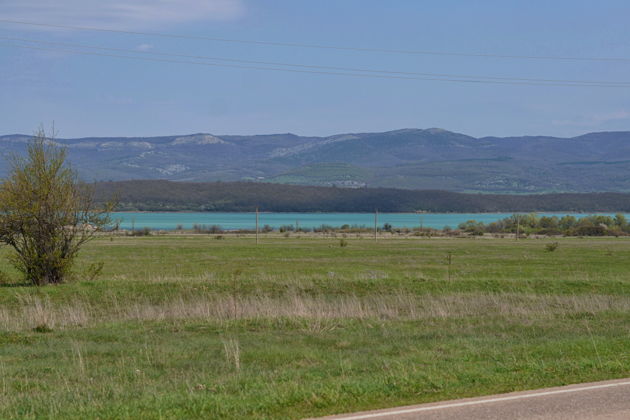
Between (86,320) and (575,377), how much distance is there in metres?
13.3

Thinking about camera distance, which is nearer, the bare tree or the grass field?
the grass field

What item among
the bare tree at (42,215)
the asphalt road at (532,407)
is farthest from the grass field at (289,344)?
the bare tree at (42,215)

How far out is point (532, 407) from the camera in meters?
9.71

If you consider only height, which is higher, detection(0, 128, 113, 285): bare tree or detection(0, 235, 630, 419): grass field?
detection(0, 128, 113, 285): bare tree

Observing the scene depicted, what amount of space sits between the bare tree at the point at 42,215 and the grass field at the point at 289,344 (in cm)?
120

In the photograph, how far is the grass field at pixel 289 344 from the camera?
10.5 metres

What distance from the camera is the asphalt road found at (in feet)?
30.5

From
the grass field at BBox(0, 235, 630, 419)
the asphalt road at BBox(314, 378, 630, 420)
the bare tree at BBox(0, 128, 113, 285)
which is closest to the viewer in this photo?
the asphalt road at BBox(314, 378, 630, 420)

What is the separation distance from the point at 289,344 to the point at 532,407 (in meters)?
6.80

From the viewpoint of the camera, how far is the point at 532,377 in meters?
11.7

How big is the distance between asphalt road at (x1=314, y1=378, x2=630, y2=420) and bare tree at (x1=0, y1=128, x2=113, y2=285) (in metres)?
20.8

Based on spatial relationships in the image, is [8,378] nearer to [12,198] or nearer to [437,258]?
[12,198]

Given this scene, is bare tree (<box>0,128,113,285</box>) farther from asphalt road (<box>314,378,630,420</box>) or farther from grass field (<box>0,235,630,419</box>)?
asphalt road (<box>314,378,630,420</box>)

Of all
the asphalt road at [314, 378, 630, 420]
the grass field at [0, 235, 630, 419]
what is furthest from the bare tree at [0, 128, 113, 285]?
the asphalt road at [314, 378, 630, 420]
